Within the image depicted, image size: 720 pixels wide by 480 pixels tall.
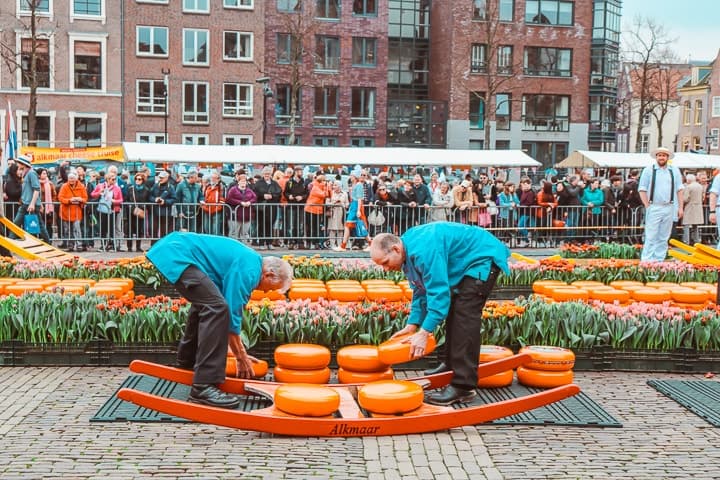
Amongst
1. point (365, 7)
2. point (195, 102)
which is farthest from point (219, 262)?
point (365, 7)

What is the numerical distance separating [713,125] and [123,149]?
6356cm

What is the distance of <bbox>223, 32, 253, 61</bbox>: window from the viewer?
55781 mm

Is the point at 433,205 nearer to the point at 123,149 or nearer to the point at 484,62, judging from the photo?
the point at 123,149

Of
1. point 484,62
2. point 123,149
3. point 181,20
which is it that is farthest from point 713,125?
point 123,149

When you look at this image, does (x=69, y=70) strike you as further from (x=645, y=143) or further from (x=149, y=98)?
(x=645, y=143)

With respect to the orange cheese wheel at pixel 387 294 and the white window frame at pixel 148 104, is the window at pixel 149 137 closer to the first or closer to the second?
the white window frame at pixel 148 104

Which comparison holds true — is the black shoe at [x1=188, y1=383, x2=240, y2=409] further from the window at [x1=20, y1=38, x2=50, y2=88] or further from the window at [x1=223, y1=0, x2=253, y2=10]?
the window at [x1=223, y1=0, x2=253, y2=10]

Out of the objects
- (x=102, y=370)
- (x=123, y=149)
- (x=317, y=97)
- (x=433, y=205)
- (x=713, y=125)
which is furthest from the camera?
(x=713, y=125)

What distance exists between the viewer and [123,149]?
94.3 feet

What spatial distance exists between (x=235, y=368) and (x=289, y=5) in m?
53.1

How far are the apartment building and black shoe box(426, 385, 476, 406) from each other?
47.1 meters

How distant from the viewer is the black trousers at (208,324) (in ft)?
23.4

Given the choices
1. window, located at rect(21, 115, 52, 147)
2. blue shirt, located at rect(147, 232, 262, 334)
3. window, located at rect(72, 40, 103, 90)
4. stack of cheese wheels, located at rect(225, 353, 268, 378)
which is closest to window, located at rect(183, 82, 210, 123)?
window, located at rect(72, 40, 103, 90)

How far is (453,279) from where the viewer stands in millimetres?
7453
